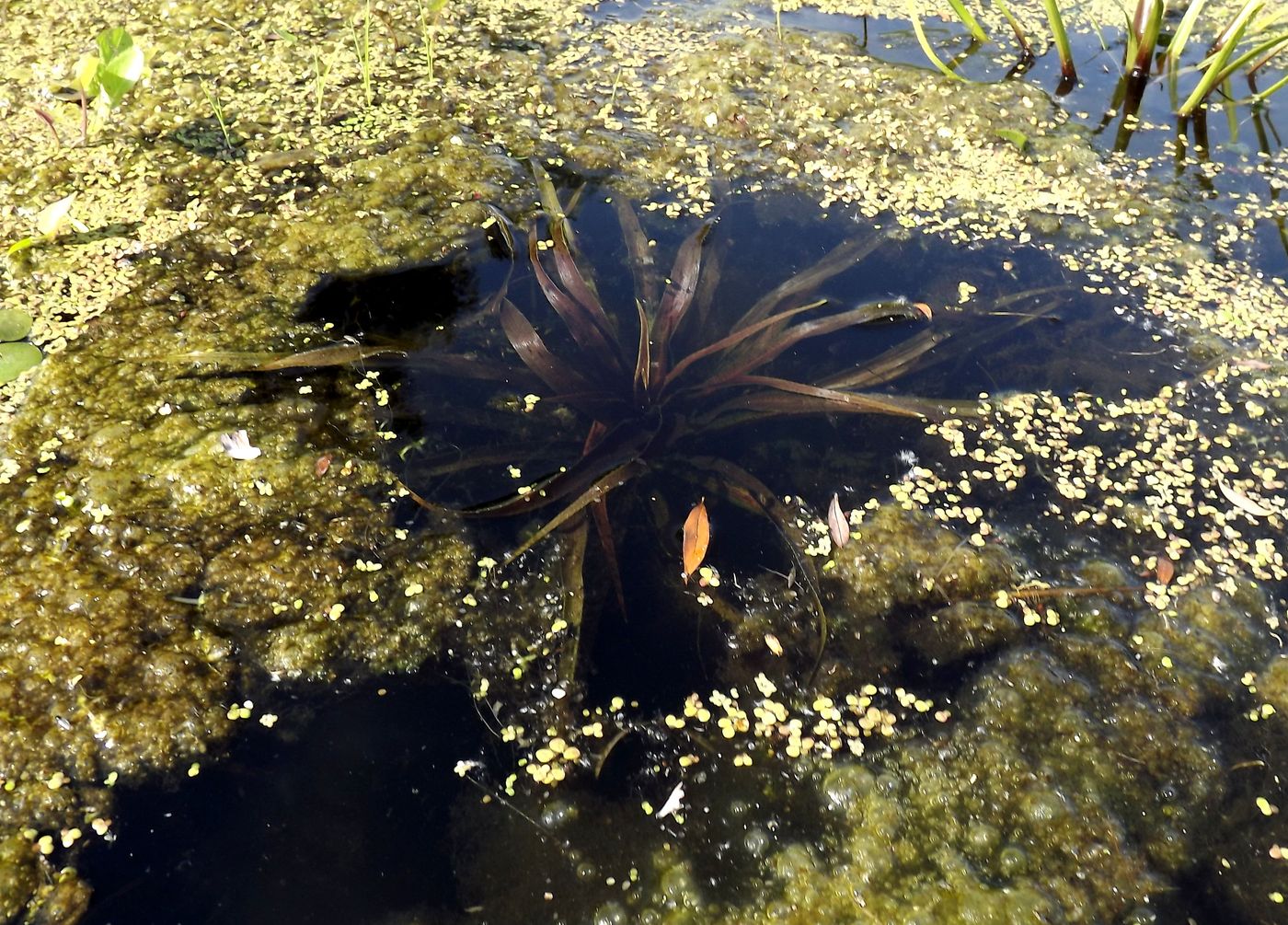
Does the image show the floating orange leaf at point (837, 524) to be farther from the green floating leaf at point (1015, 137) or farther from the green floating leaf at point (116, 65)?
the green floating leaf at point (116, 65)

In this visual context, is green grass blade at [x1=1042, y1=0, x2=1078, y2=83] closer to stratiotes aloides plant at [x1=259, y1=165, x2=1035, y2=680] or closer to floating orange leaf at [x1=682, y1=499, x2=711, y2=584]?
stratiotes aloides plant at [x1=259, y1=165, x2=1035, y2=680]

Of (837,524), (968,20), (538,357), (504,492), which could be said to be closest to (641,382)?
(538,357)

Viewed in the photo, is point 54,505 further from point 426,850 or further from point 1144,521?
point 1144,521

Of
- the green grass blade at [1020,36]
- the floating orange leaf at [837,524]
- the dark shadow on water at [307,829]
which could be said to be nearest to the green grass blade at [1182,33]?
the green grass blade at [1020,36]

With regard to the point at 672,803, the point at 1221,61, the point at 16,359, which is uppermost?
the point at 1221,61

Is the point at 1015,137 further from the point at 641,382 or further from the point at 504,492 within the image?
the point at 504,492

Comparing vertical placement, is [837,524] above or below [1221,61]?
below
